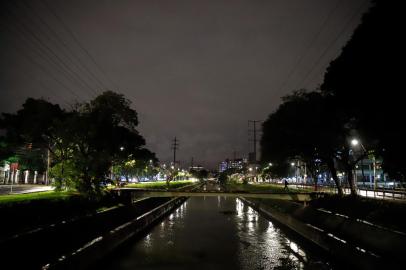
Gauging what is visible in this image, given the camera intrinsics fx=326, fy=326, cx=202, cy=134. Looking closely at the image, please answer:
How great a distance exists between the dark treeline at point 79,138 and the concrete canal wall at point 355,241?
16.4 meters

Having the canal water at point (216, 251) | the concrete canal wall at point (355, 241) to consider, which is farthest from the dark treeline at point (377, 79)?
the canal water at point (216, 251)

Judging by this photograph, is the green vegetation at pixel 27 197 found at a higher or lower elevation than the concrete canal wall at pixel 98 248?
higher

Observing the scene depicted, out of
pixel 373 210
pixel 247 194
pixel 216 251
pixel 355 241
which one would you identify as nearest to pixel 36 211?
pixel 216 251

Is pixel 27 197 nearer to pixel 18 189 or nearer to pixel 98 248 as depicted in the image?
pixel 98 248

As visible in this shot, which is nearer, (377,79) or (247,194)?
(377,79)

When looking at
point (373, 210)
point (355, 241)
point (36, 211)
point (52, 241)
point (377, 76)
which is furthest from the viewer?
point (373, 210)

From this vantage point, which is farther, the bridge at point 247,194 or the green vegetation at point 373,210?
the bridge at point 247,194

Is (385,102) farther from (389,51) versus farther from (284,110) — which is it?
(284,110)

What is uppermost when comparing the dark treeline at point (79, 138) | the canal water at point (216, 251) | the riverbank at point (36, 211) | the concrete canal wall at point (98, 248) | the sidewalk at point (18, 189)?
the dark treeline at point (79, 138)

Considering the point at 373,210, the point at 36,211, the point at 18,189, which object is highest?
the point at 18,189

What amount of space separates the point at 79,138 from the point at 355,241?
2383 centimetres

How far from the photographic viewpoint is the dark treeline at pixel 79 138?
26.7 metres

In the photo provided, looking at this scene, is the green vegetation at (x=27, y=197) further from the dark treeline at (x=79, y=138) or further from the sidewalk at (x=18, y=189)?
the sidewalk at (x=18, y=189)

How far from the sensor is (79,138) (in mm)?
29688
